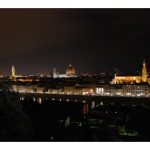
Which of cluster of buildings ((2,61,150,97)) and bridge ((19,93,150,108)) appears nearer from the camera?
bridge ((19,93,150,108))

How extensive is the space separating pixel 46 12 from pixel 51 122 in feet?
6.01

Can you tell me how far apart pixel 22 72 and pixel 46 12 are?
2073mm

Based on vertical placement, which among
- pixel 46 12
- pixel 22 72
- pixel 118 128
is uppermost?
pixel 46 12

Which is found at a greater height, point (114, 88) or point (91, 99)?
point (114, 88)

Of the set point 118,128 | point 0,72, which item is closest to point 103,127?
point 118,128

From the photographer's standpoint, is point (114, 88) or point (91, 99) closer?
point (91, 99)

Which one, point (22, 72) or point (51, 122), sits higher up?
point (22, 72)

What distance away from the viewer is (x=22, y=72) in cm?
714

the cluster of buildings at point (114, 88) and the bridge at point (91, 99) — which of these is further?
the cluster of buildings at point (114, 88)
